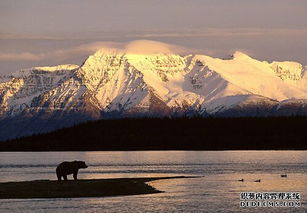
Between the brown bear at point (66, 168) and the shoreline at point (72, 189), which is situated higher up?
the brown bear at point (66, 168)

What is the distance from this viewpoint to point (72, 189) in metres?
83.6

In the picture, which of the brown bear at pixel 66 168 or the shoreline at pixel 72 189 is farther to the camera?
the brown bear at pixel 66 168

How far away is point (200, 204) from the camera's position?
73938 millimetres

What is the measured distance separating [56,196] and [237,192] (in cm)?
1569

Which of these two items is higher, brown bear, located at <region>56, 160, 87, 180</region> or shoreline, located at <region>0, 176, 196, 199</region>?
brown bear, located at <region>56, 160, 87, 180</region>

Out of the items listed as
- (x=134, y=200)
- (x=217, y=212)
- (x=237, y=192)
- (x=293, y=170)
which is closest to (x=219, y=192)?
(x=237, y=192)

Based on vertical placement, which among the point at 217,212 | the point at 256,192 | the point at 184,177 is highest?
the point at 184,177

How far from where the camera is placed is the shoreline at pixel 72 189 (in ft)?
263

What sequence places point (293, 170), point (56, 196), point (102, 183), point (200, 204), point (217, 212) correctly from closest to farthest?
point (217, 212) → point (200, 204) → point (56, 196) → point (102, 183) → point (293, 170)

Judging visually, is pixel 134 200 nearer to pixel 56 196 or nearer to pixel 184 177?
pixel 56 196

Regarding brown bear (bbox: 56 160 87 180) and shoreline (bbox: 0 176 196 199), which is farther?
brown bear (bbox: 56 160 87 180)

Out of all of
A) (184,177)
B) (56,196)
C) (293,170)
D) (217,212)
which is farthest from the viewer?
→ (293,170)

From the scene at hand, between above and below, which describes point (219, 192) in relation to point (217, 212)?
above

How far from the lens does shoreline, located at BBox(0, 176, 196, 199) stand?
80.1 metres
